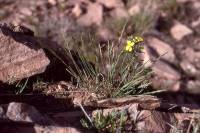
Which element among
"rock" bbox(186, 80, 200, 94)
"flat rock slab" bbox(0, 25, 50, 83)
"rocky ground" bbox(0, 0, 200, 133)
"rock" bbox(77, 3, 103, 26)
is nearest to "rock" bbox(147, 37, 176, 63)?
"rocky ground" bbox(0, 0, 200, 133)

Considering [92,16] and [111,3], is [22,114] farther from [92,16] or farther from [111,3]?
[111,3]

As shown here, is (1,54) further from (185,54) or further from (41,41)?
(185,54)

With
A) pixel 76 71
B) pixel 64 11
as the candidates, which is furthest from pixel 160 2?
pixel 76 71

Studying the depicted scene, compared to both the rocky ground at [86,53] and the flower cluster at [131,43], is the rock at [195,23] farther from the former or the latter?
the flower cluster at [131,43]

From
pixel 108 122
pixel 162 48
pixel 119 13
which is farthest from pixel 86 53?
pixel 108 122

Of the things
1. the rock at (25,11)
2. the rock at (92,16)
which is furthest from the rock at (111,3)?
the rock at (25,11)

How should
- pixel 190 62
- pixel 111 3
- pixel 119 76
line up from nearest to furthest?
pixel 119 76, pixel 190 62, pixel 111 3
